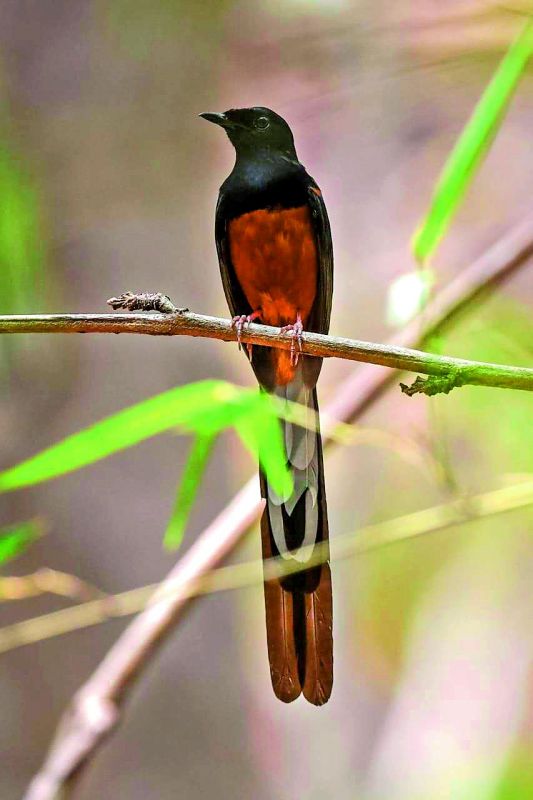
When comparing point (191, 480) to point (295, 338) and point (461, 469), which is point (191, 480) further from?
point (461, 469)

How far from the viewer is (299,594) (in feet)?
2.24

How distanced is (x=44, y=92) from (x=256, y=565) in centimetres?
65

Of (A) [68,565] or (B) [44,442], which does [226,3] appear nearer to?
(B) [44,442]

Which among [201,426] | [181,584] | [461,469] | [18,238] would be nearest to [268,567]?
[201,426]

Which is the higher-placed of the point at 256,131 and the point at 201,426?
the point at 256,131

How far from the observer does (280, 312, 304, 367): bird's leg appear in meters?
0.62

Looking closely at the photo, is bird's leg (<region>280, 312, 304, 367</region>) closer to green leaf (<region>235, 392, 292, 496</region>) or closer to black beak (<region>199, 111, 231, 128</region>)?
green leaf (<region>235, 392, 292, 496</region>)

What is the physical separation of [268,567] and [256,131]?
41 centimetres

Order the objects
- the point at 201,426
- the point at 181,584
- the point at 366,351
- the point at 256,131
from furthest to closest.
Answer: the point at 181,584 → the point at 256,131 → the point at 201,426 → the point at 366,351

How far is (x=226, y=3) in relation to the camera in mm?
993

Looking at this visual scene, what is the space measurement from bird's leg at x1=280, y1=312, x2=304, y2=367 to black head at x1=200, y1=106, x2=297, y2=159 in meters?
0.16

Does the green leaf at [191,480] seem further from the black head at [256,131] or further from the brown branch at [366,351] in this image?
the black head at [256,131]

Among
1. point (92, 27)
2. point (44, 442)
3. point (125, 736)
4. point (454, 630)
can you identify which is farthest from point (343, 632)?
point (92, 27)

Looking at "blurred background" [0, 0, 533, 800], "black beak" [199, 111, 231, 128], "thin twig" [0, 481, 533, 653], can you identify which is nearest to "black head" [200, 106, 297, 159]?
"black beak" [199, 111, 231, 128]
